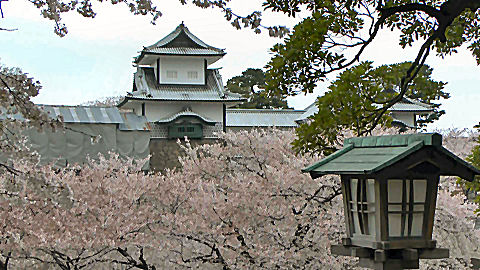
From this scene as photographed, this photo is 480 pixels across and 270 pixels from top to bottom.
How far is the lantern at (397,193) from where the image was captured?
147 inches

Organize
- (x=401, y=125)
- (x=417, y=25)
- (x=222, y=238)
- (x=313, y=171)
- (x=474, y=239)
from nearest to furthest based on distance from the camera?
(x=313, y=171) < (x=417, y=25) < (x=222, y=238) < (x=474, y=239) < (x=401, y=125)

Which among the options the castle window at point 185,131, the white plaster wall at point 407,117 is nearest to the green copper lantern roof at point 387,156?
the castle window at point 185,131

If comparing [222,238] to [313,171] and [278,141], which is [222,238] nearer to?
[278,141]

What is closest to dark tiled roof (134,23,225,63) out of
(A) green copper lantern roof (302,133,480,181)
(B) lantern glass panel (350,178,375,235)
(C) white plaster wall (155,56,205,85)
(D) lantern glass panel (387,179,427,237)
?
(C) white plaster wall (155,56,205,85)

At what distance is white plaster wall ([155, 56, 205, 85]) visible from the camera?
2359cm

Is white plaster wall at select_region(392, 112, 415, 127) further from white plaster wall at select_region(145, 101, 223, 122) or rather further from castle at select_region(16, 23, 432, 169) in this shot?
white plaster wall at select_region(145, 101, 223, 122)

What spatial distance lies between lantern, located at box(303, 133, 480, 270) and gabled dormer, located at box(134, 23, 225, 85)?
19.8 metres

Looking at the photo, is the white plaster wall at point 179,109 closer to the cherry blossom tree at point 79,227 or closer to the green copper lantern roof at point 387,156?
the cherry blossom tree at point 79,227

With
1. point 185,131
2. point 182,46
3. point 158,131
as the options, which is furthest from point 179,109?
point 182,46

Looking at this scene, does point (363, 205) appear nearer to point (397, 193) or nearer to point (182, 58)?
point (397, 193)

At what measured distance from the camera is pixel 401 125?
939 inches

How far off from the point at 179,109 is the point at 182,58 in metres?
2.01

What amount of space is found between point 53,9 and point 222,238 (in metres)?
5.48


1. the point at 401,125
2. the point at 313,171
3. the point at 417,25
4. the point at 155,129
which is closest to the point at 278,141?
the point at 417,25
